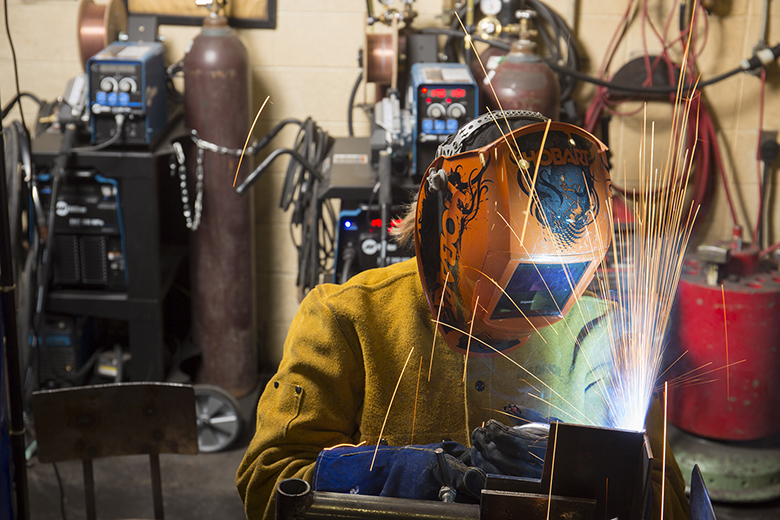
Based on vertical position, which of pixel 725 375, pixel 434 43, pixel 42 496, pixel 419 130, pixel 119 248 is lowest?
pixel 42 496

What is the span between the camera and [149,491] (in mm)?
→ 2912

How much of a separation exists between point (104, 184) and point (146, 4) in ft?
3.53

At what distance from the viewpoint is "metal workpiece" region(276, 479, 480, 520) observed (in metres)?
0.81

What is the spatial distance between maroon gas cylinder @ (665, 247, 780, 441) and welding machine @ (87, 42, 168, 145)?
2374 mm

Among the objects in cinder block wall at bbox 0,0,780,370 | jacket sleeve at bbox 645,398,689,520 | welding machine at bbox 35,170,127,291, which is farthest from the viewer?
cinder block wall at bbox 0,0,780,370

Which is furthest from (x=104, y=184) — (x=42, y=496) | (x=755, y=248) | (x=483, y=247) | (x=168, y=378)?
(x=755, y=248)

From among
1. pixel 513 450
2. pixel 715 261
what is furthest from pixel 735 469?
pixel 513 450

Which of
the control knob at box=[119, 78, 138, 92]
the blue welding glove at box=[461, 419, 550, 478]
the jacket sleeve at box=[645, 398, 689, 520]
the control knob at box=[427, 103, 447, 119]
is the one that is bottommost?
the jacket sleeve at box=[645, 398, 689, 520]

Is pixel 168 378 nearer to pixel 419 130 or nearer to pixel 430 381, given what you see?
pixel 419 130

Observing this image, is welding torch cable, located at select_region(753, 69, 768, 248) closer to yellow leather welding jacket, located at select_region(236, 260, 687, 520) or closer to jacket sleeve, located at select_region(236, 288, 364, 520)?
yellow leather welding jacket, located at select_region(236, 260, 687, 520)

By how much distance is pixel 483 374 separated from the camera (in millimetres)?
1451

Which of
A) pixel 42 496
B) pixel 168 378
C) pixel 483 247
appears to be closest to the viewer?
pixel 483 247

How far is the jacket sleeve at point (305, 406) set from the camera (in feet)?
4.39

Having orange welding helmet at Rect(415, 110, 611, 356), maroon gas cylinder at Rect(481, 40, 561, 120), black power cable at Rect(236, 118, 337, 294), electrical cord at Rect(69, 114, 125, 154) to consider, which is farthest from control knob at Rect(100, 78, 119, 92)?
orange welding helmet at Rect(415, 110, 611, 356)
